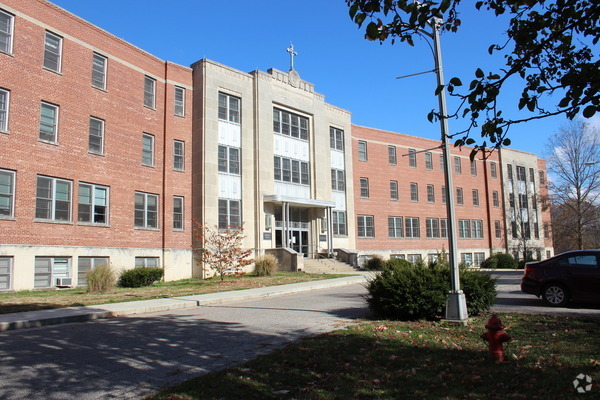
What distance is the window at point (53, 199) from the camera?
71.6 feet

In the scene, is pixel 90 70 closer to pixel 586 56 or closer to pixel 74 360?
pixel 74 360

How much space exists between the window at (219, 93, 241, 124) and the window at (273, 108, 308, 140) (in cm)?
307

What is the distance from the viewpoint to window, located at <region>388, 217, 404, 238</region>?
1695 inches

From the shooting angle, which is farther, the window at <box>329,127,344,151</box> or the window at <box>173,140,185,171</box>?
the window at <box>329,127,344,151</box>

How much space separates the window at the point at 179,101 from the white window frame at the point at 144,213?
5.31 metres

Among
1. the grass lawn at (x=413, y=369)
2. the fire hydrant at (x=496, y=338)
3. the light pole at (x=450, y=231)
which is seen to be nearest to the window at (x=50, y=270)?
the grass lawn at (x=413, y=369)

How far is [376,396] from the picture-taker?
5395 mm

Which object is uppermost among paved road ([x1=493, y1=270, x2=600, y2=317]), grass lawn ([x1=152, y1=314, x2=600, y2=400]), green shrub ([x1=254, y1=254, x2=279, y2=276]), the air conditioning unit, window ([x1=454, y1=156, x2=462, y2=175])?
window ([x1=454, y1=156, x2=462, y2=175])

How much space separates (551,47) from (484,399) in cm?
400

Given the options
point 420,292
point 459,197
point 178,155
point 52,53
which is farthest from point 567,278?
point 459,197

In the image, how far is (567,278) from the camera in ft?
42.5

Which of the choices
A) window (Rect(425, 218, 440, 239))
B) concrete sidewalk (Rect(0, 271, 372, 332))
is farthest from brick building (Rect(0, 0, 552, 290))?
concrete sidewalk (Rect(0, 271, 372, 332))

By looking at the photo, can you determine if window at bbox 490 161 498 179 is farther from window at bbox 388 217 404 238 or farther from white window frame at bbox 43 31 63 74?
white window frame at bbox 43 31 63 74

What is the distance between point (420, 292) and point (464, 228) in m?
40.9
